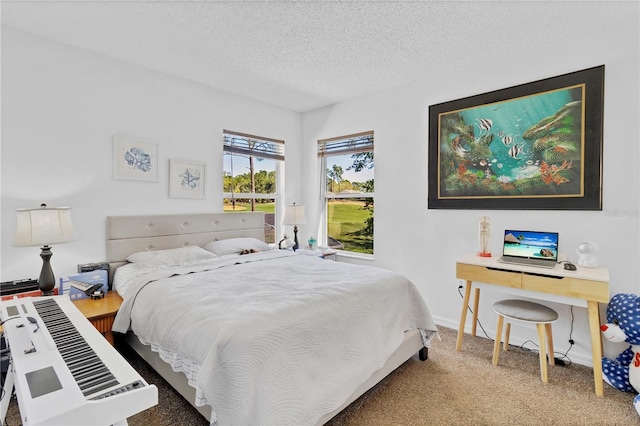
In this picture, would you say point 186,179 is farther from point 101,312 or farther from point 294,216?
point 101,312

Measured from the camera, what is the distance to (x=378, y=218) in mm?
3764

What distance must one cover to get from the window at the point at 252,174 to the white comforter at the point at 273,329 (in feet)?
4.85

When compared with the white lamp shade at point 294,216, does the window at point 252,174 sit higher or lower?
higher

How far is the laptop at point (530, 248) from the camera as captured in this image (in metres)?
2.41

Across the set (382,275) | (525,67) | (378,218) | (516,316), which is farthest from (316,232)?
(525,67)

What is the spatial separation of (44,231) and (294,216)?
236 cm

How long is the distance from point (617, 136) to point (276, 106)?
136 inches

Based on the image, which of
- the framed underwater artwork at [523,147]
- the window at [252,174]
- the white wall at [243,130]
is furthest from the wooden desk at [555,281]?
the window at [252,174]

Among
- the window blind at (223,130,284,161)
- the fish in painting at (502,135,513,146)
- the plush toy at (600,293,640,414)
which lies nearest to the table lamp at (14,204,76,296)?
the window blind at (223,130,284,161)

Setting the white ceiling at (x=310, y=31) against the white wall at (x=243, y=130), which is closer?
the white ceiling at (x=310, y=31)

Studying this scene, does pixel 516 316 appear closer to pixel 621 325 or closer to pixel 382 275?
pixel 621 325

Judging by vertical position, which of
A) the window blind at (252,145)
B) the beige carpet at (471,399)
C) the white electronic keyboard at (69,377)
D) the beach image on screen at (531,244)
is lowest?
the beige carpet at (471,399)

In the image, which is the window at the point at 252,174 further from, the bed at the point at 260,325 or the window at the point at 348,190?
the bed at the point at 260,325

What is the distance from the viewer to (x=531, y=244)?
99.9 inches
